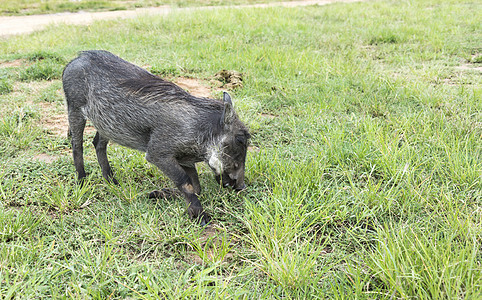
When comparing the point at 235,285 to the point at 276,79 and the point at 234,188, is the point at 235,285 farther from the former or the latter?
the point at 276,79

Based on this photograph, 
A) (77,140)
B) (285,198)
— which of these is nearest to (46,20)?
(77,140)

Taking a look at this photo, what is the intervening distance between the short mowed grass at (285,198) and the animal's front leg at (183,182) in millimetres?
113

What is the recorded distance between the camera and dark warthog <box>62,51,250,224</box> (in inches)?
114

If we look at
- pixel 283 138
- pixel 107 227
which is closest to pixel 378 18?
pixel 283 138

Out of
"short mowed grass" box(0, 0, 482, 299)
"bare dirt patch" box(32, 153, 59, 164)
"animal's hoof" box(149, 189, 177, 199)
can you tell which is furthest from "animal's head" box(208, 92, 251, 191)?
"bare dirt patch" box(32, 153, 59, 164)

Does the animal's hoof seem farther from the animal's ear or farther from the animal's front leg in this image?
the animal's ear

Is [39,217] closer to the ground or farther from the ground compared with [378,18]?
closer to the ground

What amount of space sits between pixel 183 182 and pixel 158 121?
1.71 feet

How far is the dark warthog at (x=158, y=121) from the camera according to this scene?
9.54 ft

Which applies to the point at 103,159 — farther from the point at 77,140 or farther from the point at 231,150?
the point at 231,150

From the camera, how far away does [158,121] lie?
118 inches

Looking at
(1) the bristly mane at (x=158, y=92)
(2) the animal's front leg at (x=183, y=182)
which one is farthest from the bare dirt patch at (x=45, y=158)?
(2) the animal's front leg at (x=183, y=182)

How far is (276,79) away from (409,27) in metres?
4.09

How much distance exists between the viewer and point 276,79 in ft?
17.9
